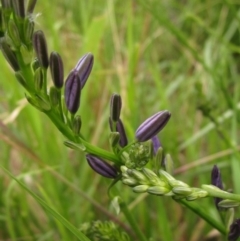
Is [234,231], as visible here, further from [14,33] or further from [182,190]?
[14,33]

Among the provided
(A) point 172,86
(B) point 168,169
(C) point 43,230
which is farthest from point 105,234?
(A) point 172,86

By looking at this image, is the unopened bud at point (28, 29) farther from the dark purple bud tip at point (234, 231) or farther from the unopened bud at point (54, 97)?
the dark purple bud tip at point (234, 231)

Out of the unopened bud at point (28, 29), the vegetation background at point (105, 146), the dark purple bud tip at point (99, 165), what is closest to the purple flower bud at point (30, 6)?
the unopened bud at point (28, 29)

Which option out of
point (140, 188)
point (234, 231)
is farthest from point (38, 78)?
point (234, 231)

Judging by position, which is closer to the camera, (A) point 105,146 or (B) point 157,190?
(B) point 157,190

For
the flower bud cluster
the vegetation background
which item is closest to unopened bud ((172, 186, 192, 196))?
the flower bud cluster

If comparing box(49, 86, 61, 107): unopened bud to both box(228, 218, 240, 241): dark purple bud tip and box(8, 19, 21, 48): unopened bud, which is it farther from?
box(228, 218, 240, 241): dark purple bud tip

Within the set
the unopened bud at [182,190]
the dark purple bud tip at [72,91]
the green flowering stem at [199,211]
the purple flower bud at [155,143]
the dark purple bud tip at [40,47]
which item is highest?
the dark purple bud tip at [40,47]
